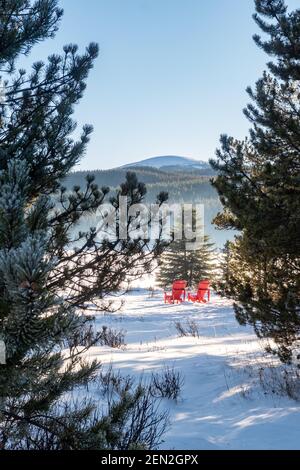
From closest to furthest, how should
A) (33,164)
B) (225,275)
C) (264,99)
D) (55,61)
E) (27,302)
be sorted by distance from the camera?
(27,302)
(33,164)
(55,61)
(264,99)
(225,275)

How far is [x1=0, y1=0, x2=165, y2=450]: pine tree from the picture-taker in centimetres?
193

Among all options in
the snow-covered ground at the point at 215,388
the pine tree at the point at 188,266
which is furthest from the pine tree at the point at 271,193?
the pine tree at the point at 188,266

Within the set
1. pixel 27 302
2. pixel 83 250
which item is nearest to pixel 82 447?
pixel 27 302

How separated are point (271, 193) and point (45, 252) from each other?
3908mm

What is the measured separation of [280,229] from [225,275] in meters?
1.35

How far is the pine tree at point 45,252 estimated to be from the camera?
76.1 inches

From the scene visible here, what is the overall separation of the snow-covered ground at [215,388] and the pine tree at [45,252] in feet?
4.01

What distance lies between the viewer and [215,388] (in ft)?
19.2

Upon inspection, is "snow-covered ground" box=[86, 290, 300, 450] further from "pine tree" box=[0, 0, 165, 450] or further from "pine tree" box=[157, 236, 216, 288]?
"pine tree" box=[157, 236, 216, 288]

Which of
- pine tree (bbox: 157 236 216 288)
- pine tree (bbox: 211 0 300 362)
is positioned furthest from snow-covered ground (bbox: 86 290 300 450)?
pine tree (bbox: 157 236 216 288)

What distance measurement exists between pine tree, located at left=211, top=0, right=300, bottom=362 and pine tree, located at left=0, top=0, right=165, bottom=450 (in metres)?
1.59

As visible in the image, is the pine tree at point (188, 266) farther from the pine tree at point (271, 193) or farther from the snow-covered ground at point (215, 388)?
the pine tree at point (271, 193)

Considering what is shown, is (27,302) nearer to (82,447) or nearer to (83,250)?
(82,447)

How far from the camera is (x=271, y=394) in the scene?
17.5 feet
